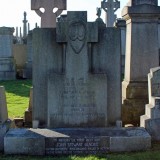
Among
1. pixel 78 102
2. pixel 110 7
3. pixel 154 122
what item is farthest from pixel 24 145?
pixel 110 7

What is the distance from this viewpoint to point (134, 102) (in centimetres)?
782

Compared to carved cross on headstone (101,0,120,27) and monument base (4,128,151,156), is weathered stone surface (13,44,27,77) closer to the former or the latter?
carved cross on headstone (101,0,120,27)

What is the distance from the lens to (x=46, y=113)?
6.45 m

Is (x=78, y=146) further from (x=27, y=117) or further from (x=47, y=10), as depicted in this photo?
(x=47, y=10)

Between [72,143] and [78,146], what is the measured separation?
10 cm

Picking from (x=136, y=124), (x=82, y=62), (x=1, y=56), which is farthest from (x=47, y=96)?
(x=1, y=56)

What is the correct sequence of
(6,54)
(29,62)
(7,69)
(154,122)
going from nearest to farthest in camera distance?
(154,122) → (6,54) → (7,69) → (29,62)

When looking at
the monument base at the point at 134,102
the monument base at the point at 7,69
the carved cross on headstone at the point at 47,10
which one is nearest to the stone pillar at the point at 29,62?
the monument base at the point at 7,69

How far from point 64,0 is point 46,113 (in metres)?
8.35

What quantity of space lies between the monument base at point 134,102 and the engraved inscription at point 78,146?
2.41m

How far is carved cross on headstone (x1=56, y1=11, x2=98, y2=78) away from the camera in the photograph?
6.12 m

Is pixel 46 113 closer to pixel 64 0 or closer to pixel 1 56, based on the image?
pixel 64 0

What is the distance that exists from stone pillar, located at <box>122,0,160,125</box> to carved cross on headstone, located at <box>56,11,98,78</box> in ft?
6.38

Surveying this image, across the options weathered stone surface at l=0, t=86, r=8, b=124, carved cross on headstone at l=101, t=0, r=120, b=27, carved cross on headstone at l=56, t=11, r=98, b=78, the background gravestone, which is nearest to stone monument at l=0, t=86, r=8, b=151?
weathered stone surface at l=0, t=86, r=8, b=124
